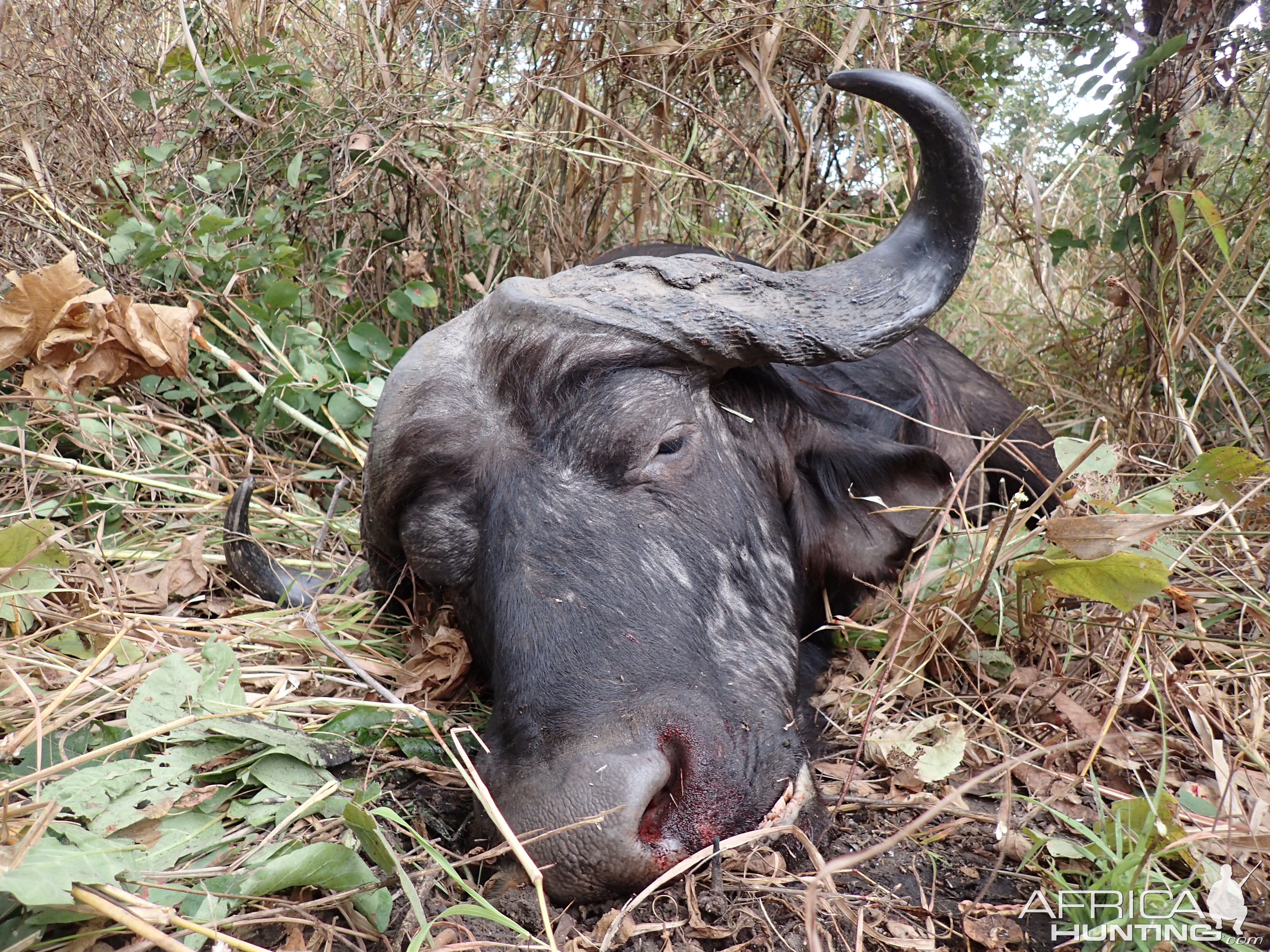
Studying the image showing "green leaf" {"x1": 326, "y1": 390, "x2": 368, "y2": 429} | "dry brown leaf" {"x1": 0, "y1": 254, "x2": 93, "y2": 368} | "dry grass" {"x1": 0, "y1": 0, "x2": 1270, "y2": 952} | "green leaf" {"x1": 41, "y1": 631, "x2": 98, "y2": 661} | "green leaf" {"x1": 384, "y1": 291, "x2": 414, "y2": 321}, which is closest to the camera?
"dry grass" {"x1": 0, "y1": 0, "x2": 1270, "y2": 952}

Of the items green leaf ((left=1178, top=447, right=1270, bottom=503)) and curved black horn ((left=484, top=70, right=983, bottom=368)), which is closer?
green leaf ((left=1178, top=447, right=1270, bottom=503))

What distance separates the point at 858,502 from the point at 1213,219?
121 centimetres

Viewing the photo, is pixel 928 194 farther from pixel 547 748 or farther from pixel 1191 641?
pixel 547 748

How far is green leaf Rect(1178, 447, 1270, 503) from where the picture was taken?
2189mm

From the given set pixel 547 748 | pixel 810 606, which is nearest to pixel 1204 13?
pixel 810 606

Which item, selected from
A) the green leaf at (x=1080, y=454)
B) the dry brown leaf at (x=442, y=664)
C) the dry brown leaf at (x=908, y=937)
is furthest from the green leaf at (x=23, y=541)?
the green leaf at (x=1080, y=454)

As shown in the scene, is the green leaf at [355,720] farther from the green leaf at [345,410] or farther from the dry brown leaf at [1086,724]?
the green leaf at [345,410]

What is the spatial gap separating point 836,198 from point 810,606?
2801mm

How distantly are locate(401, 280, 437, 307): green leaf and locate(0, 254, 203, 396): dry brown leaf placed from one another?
83cm

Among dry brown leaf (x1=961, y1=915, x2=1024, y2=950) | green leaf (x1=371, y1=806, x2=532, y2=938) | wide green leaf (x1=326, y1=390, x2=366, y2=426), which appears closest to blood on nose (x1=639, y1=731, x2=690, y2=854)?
green leaf (x1=371, y1=806, x2=532, y2=938)

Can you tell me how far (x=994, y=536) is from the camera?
2.47m

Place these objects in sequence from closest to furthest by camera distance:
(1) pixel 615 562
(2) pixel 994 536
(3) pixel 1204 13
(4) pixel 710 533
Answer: (1) pixel 615 562 → (4) pixel 710 533 → (2) pixel 994 536 → (3) pixel 1204 13

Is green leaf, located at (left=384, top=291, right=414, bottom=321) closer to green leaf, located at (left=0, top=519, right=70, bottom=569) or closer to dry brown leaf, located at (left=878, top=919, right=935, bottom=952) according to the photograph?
green leaf, located at (left=0, top=519, right=70, bottom=569)

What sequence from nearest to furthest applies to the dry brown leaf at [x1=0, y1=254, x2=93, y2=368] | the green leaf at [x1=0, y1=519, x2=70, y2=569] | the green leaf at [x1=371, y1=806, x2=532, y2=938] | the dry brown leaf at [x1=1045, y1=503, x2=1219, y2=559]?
the green leaf at [x1=371, y1=806, x2=532, y2=938], the dry brown leaf at [x1=1045, y1=503, x2=1219, y2=559], the green leaf at [x1=0, y1=519, x2=70, y2=569], the dry brown leaf at [x1=0, y1=254, x2=93, y2=368]
